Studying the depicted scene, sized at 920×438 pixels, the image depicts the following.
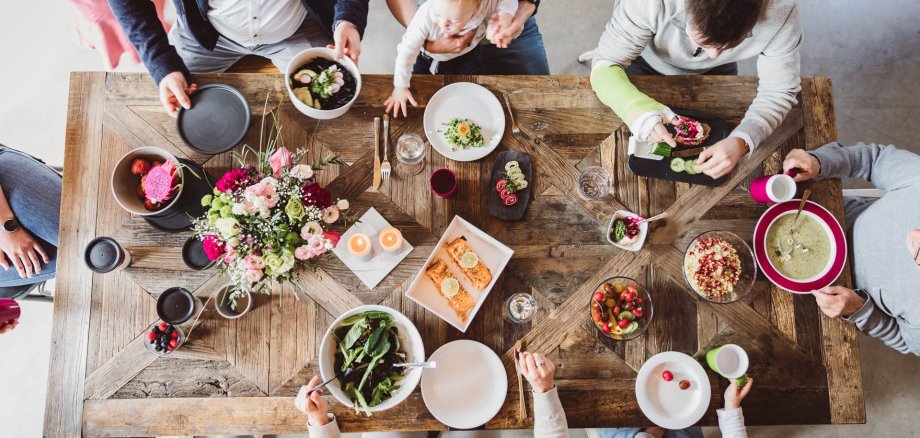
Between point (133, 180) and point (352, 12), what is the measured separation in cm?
94

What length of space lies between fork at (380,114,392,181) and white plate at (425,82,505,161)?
13 centimetres

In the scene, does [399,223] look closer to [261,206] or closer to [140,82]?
[261,206]

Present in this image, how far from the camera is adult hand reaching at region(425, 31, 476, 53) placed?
1859mm

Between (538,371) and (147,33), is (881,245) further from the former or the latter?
(147,33)

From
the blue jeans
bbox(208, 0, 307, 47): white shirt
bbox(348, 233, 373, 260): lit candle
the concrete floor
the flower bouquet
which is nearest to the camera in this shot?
the flower bouquet

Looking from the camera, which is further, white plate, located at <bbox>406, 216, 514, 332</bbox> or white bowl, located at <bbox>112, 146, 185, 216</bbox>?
white plate, located at <bbox>406, 216, 514, 332</bbox>

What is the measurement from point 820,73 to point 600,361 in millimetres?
2546

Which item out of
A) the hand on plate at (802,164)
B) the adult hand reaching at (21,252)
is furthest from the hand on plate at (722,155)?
the adult hand reaching at (21,252)

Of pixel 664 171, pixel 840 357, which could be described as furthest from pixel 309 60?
pixel 840 357

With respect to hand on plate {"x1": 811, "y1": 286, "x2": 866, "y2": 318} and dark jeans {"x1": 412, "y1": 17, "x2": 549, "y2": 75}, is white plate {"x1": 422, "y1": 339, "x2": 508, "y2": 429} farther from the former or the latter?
dark jeans {"x1": 412, "y1": 17, "x2": 549, "y2": 75}

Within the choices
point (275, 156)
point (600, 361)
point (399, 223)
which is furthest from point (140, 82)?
point (600, 361)

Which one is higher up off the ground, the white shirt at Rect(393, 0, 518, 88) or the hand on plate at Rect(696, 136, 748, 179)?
the white shirt at Rect(393, 0, 518, 88)

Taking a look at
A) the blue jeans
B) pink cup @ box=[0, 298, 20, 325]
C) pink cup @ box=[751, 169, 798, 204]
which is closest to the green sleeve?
pink cup @ box=[751, 169, 798, 204]

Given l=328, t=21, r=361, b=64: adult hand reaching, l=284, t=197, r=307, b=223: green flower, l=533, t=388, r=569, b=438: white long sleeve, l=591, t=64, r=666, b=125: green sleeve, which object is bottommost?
l=533, t=388, r=569, b=438: white long sleeve
